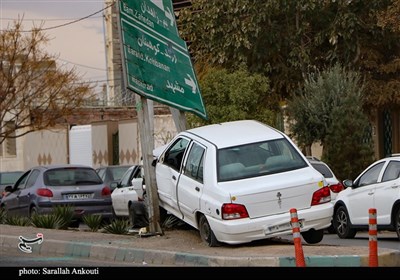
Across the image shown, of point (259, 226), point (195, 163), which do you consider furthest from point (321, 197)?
point (195, 163)

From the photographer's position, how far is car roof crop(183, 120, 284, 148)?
590 inches

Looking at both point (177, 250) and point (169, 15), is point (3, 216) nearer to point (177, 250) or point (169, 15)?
point (169, 15)

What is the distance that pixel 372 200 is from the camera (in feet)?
62.0

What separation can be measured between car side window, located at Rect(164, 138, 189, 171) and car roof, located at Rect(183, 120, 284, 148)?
0.79 feet

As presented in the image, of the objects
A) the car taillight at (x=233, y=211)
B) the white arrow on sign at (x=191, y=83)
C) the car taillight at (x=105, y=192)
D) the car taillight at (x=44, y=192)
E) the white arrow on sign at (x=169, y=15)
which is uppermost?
the white arrow on sign at (x=169, y=15)

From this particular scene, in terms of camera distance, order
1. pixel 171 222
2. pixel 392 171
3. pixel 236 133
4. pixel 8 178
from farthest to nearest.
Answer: pixel 8 178, pixel 392 171, pixel 171 222, pixel 236 133

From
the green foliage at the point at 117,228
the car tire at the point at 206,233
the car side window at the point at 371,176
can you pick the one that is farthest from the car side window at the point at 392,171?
the green foliage at the point at 117,228

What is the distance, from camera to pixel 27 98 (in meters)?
46.2

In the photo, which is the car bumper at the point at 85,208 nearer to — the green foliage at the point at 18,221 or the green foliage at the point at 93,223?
the green foliage at the point at 18,221

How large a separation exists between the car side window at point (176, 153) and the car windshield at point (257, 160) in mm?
1276

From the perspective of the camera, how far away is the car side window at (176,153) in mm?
15898

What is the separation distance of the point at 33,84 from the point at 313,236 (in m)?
33.5

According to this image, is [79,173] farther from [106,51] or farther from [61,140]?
[106,51]

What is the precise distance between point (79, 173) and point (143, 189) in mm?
5454
